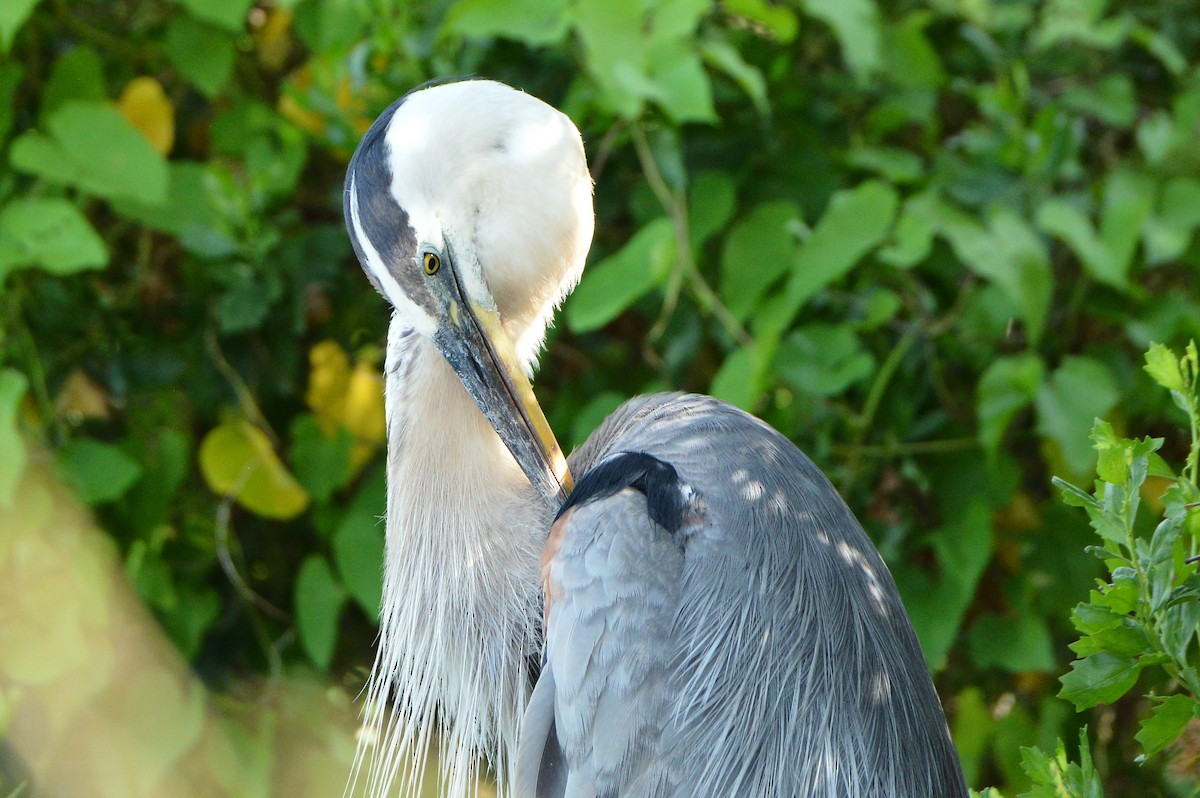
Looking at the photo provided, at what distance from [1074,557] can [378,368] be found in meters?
1.51

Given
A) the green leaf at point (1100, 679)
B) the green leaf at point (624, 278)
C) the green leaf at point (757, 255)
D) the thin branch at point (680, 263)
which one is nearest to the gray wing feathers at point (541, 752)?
Answer: the green leaf at point (1100, 679)

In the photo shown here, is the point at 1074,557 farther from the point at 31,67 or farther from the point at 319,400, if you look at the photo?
the point at 31,67

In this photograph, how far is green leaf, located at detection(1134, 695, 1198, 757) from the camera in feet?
3.44

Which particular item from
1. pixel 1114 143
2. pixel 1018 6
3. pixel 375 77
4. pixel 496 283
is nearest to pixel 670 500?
pixel 496 283

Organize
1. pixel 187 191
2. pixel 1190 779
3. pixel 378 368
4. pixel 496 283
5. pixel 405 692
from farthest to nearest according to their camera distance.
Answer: pixel 378 368 → pixel 187 191 → pixel 405 692 → pixel 496 283 → pixel 1190 779

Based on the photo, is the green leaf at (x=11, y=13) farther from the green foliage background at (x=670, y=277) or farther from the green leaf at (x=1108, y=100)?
the green leaf at (x=1108, y=100)

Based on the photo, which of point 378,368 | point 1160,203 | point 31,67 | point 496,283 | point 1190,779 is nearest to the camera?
point 1190,779

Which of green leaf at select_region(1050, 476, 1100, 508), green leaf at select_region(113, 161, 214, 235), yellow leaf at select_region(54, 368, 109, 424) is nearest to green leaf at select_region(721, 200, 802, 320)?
green leaf at select_region(113, 161, 214, 235)

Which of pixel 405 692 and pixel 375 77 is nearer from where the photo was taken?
pixel 405 692

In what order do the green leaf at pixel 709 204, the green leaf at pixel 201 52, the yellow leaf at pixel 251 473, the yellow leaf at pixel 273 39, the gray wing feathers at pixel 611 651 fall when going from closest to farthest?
the gray wing feathers at pixel 611 651, the green leaf at pixel 709 204, the green leaf at pixel 201 52, the yellow leaf at pixel 251 473, the yellow leaf at pixel 273 39

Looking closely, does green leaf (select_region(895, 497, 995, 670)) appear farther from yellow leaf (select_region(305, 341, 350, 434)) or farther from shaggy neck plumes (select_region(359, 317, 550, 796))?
yellow leaf (select_region(305, 341, 350, 434))

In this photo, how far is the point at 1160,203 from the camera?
2244mm

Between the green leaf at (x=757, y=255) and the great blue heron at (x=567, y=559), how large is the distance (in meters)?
0.55

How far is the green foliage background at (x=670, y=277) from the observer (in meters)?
2.17
